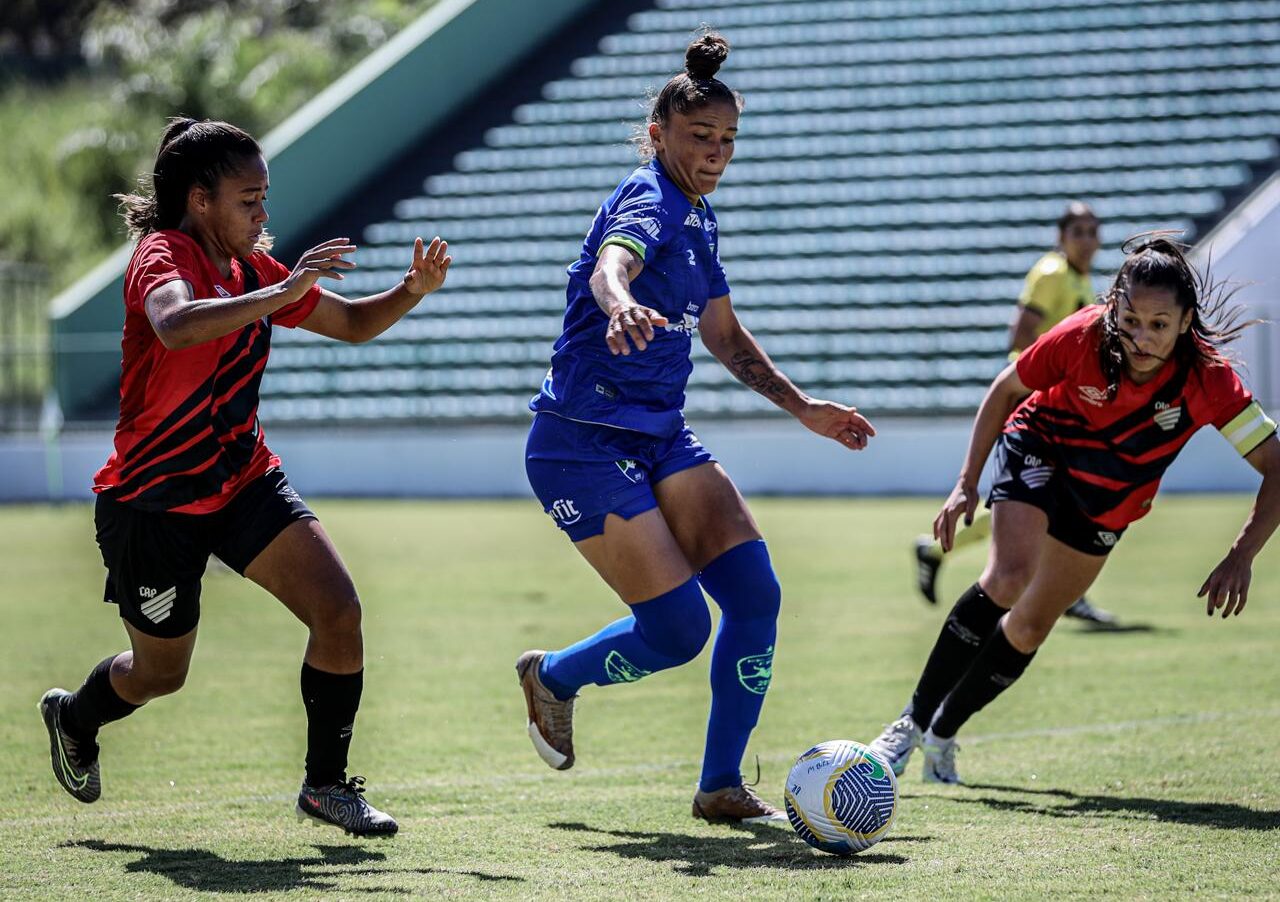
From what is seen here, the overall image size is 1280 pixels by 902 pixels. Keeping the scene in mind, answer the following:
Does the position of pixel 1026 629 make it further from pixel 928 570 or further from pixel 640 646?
pixel 928 570

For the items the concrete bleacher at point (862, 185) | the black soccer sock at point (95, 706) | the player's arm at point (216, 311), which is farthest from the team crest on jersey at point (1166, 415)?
the concrete bleacher at point (862, 185)

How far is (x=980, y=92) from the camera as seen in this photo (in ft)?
74.1

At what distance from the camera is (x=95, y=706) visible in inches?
210

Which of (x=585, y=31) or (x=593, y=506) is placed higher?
(x=585, y=31)

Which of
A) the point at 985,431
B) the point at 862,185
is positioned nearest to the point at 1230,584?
the point at 985,431

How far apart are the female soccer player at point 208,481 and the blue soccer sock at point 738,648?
1023mm

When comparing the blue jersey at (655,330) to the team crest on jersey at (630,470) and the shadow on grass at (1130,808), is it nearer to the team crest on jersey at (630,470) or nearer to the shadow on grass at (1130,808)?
the team crest on jersey at (630,470)

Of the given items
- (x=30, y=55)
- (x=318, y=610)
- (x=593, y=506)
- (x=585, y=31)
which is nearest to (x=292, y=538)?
(x=318, y=610)

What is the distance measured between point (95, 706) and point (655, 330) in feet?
6.86

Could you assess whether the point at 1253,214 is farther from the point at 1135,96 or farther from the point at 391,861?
the point at 391,861

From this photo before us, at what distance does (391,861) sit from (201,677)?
376cm

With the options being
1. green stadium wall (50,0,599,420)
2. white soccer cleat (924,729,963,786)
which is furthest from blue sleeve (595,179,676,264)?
green stadium wall (50,0,599,420)

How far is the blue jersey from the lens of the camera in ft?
16.7

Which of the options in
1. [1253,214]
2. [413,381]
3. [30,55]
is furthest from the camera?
[30,55]
